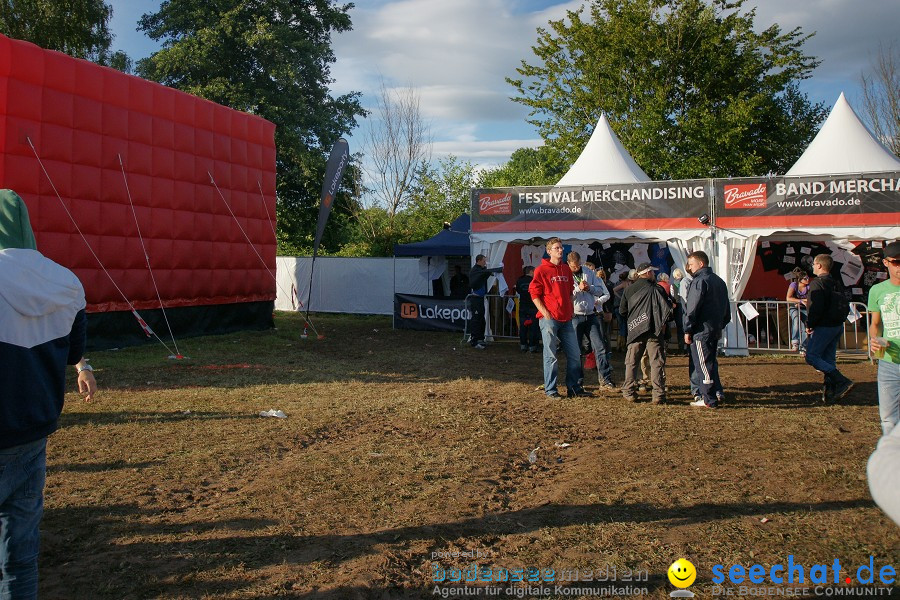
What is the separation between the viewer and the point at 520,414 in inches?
299

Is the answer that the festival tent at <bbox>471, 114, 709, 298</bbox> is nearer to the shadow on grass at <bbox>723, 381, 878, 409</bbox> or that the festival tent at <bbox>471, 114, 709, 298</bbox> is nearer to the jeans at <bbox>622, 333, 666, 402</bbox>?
the shadow on grass at <bbox>723, 381, 878, 409</bbox>

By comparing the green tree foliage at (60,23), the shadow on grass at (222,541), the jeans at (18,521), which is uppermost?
the green tree foliage at (60,23)

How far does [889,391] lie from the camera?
15.9 feet

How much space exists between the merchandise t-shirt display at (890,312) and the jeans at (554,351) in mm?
3716

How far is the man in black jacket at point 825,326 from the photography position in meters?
7.71

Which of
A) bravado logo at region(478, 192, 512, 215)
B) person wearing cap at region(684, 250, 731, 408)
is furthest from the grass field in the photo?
bravado logo at region(478, 192, 512, 215)

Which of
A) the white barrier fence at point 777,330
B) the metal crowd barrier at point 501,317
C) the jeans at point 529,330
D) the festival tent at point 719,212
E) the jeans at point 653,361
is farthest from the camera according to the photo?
the metal crowd barrier at point 501,317

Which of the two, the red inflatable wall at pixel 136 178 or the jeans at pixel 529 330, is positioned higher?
the red inflatable wall at pixel 136 178

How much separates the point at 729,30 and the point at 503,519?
26.8 meters

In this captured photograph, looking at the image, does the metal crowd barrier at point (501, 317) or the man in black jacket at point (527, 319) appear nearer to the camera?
the man in black jacket at point (527, 319)

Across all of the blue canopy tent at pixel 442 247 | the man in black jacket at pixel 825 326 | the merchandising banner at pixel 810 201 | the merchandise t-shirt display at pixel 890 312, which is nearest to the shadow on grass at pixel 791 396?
the man in black jacket at pixel 825 326

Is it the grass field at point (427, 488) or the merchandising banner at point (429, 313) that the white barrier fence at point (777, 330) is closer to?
the grass field at point (427, 488)

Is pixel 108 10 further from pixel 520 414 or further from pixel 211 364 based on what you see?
pixel 520 414

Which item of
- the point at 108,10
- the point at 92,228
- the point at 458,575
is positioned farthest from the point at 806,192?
the point at 108,10
